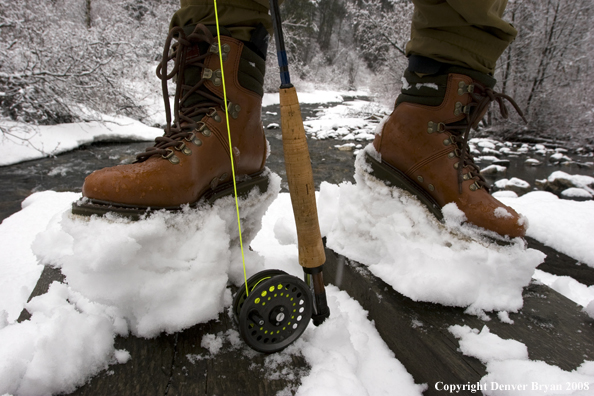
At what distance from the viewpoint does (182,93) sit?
1153 millimetres

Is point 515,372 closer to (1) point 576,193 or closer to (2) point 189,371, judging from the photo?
(2) point 189,371

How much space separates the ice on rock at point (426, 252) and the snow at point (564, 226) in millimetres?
1201

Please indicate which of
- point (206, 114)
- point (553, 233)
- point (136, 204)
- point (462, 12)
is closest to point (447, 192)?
point (462, 12)

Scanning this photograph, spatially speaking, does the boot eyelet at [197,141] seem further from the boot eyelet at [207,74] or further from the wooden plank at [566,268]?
the wooden plank at [566,268]

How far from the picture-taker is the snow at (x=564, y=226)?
79.7 inches

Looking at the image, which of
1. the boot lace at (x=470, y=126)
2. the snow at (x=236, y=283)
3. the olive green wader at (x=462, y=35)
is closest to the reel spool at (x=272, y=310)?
the snow at (x=236, y=283)

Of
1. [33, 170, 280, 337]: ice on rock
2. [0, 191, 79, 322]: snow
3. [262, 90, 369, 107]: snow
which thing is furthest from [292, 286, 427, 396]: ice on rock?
[262, 90, 369, 107]: snow

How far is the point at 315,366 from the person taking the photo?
91 cm

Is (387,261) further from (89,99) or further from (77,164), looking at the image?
(89,99)

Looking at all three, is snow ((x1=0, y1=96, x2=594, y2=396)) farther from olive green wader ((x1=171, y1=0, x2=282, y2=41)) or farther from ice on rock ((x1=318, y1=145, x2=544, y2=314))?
olive green wader ((x1=171, y1=0, x2=282, y2=41))

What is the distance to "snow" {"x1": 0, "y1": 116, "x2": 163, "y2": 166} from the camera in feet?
14.0

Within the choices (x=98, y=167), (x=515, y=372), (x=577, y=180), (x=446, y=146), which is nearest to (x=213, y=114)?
(x=446, y=146)

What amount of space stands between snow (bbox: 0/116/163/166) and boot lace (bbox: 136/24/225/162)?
3.94 metres

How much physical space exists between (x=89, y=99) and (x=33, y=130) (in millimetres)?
976
